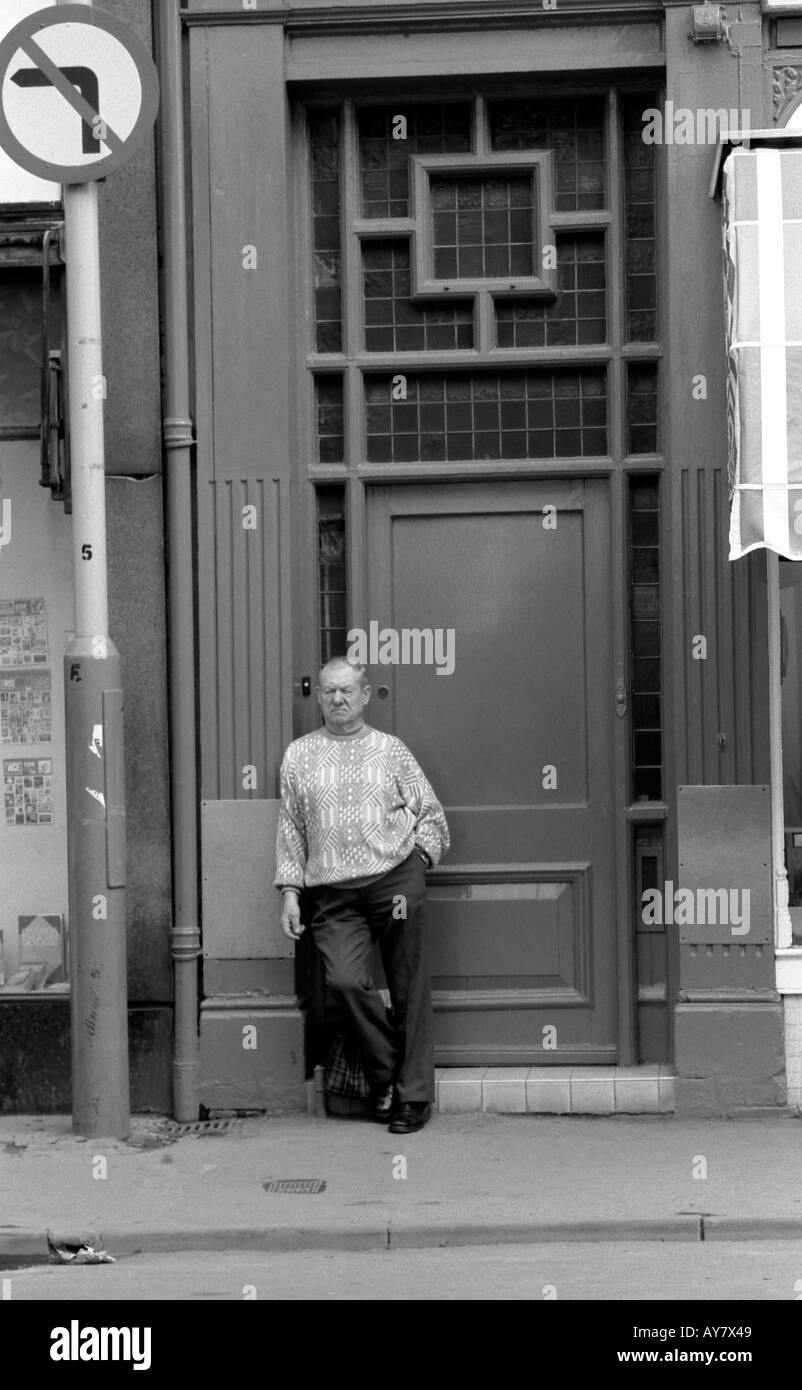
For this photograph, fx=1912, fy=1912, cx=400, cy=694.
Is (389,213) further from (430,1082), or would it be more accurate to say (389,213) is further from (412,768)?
(430,1082)

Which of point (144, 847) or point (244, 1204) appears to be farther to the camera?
point (144, 847)

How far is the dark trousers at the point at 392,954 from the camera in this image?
822 centimetres

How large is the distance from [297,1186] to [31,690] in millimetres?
2813

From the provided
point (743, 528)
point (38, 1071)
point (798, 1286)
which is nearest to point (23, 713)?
point (38, 1071)

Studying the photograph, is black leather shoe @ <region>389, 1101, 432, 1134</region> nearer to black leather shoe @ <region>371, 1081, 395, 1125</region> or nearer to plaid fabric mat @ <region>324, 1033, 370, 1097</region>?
black leather shoe @ <region>371, 1081, 395, 1125</region>

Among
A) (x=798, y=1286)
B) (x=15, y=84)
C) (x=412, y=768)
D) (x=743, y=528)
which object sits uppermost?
(x=15, y=84)

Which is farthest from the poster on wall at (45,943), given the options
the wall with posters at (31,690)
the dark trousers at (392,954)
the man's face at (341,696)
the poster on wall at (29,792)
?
the man's face at (341,696)

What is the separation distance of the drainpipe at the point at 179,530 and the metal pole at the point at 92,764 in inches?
18.3

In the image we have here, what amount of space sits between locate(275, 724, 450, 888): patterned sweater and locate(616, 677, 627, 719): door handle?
939 mm

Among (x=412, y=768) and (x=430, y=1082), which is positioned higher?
(x=412, y=768)

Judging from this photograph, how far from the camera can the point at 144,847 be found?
8578 millimetres

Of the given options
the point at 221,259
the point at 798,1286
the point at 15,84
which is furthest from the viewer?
the point at 221,259

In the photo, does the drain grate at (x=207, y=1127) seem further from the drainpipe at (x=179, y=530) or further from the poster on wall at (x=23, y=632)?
the poster on wall at (x=23, y=632)

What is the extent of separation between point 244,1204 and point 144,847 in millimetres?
1991
